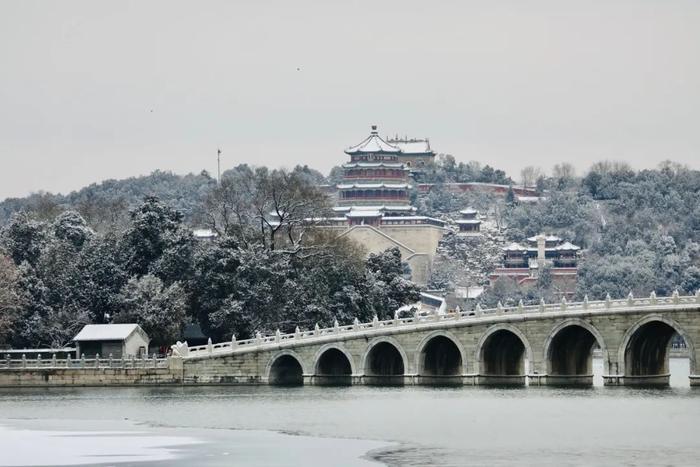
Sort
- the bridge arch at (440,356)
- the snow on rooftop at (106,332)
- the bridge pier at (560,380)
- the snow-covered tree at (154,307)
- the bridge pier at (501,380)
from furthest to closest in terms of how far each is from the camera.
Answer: the snow-covered tree at (154,307), the snow on rooftop at (106,332), the bridge arch at (440,356), the bridge pier at (501,380), the bridge pier at (560,380)

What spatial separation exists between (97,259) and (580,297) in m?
82.5

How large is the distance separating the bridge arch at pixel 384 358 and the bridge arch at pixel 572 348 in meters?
7.41

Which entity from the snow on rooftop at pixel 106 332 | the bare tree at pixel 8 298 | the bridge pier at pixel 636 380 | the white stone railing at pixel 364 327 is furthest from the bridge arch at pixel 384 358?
the bare tree at pixel 8 298

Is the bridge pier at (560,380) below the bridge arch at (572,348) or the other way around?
below

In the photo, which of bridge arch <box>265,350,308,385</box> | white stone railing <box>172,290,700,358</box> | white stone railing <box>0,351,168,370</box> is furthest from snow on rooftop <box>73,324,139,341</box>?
bridge arch <box>265,350,308,385</box>

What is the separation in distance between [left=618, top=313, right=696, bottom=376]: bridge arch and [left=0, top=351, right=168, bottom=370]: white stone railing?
22.8 metres

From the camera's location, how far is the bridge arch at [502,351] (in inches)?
3676

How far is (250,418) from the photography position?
7644 cm

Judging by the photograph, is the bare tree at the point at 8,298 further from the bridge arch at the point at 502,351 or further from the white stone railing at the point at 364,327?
the bridge arch at the point at 502,351

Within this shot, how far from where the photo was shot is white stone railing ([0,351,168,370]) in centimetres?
9819

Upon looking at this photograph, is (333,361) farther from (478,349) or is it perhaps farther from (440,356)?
(478,349)

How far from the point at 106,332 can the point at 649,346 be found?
86.9 feet

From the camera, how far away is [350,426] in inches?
2844

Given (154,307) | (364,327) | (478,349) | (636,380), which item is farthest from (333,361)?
(636,380)
